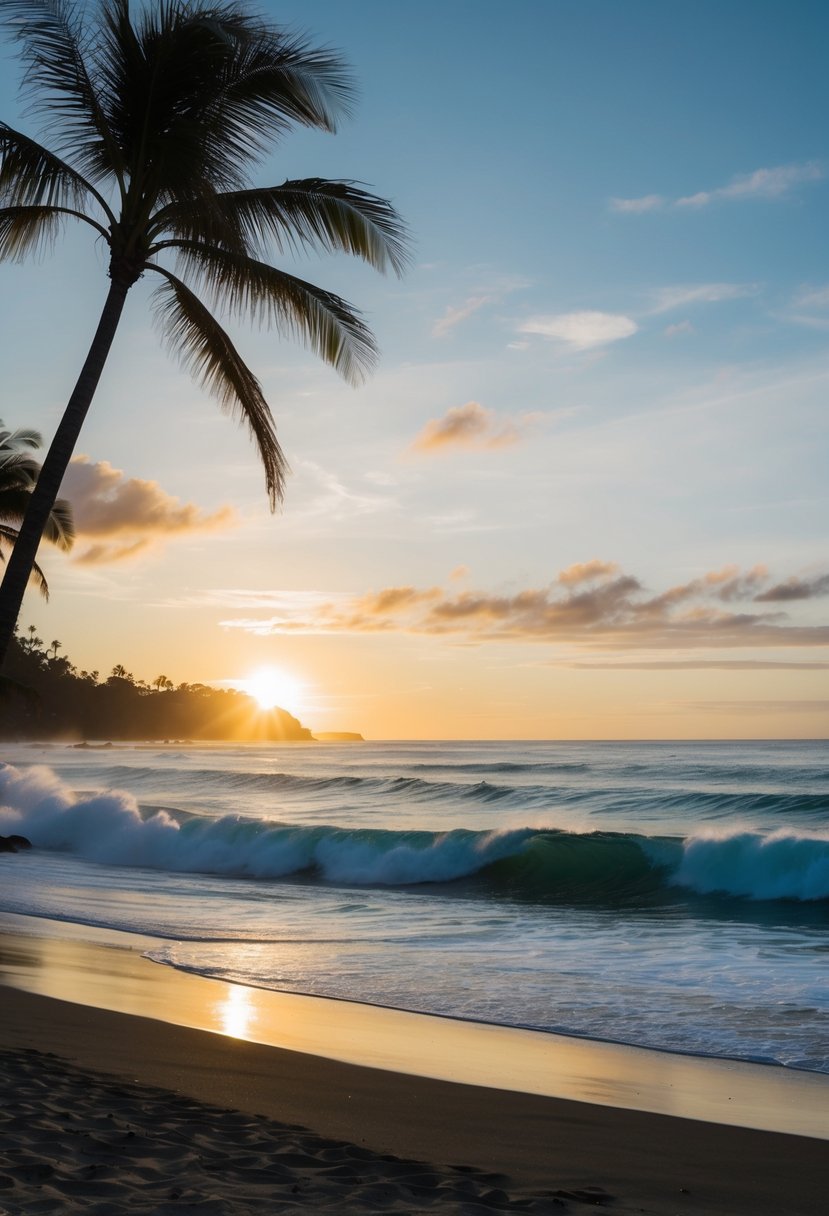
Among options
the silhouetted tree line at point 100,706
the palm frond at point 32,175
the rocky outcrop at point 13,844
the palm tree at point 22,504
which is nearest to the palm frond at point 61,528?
the palm tree at point 22,504

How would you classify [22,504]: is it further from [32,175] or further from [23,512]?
[32,175]

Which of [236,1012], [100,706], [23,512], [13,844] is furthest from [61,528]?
[100,706]

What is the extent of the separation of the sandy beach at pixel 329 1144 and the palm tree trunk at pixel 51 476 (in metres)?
3.48

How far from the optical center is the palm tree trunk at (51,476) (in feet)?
28.1

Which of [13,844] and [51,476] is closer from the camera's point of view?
[51,476]

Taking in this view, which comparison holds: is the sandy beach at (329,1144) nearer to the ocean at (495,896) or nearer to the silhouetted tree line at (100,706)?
the ocean at (495,896)

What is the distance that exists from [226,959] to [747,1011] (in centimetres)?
485

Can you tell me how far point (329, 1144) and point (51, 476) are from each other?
239 inches

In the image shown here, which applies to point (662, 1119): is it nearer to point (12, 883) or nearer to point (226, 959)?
point (226, 959)

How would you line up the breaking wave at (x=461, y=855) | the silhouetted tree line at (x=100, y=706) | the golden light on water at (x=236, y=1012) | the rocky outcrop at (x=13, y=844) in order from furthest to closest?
the silhouetted tree line at (x=100, y=706) < the rocky outcrop at (x=13, y=844) < the breaking wave at (x=461, y=855) < the golden light on water at (x=236, y=1012)

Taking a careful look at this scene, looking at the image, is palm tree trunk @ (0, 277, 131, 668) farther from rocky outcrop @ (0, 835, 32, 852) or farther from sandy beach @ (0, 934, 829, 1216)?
rocky outcrop @ (0, 835, 32, 852)

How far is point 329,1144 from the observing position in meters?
4.47

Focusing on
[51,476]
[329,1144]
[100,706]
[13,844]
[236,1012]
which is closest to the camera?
[329,1144]

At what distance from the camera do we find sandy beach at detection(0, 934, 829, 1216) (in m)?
3.69
